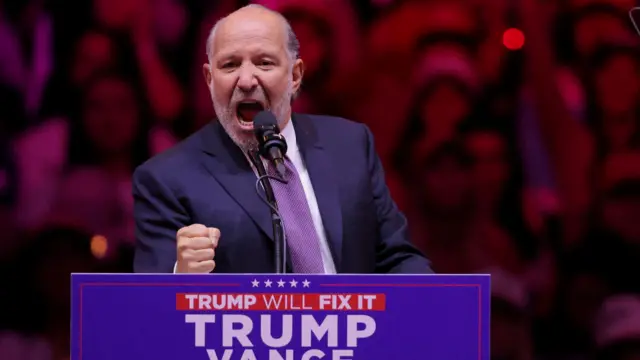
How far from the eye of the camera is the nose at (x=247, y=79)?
1.94 metres

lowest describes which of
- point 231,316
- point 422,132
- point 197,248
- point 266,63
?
point 231,316

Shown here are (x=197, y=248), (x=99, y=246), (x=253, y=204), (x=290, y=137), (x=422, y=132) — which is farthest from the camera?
(x=422, y=132)

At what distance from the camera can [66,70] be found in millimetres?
3350

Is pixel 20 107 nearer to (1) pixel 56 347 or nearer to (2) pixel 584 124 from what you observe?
(1) pixel 56 347

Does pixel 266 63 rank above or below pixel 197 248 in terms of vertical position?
above

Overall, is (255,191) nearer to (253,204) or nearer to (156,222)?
(253,204)

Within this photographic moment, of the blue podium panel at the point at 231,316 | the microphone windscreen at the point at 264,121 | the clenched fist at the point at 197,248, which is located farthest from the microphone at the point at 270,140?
the blue podium panel at the point at 231,316

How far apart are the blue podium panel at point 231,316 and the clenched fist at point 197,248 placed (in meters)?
0.15

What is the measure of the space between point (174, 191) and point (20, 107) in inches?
65.5

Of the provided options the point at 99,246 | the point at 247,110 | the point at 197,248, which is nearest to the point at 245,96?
the point at 247,110

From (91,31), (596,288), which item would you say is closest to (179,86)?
(91,31)

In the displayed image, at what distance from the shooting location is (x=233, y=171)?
1962 mm

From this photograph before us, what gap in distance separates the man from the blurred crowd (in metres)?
1.29

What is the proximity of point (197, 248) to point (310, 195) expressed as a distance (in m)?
0.51
